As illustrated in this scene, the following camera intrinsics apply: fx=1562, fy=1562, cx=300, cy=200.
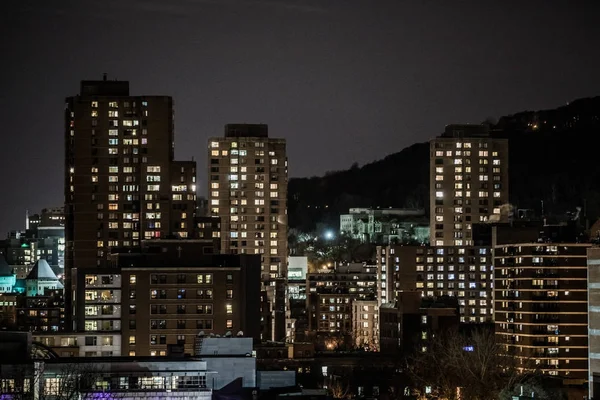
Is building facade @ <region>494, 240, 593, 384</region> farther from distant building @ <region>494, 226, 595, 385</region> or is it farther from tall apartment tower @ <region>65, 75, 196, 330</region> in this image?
tall apartment tower @ <region>65, 75, 196, 330</region>

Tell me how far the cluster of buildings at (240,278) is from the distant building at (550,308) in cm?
12

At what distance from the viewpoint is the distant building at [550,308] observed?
4663 inches

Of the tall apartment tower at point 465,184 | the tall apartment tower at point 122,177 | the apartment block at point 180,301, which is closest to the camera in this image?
the apartment block at point 180,301

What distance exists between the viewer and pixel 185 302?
103m

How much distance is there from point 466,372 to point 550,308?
73.1 feet

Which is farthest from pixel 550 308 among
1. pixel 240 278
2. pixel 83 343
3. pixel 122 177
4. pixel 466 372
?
pixel 122 177

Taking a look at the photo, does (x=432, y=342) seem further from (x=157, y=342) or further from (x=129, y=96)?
(x=129, y=96)

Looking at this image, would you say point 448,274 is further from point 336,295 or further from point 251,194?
point 251,194

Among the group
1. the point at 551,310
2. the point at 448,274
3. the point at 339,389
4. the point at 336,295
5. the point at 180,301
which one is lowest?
the point at 339,389

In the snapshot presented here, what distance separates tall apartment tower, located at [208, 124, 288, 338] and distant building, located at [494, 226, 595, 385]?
65433 mm

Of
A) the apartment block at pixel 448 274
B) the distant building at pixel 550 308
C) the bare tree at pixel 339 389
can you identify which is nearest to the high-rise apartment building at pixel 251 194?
the apartment block at pixel 448 274

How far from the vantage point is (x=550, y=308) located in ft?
395

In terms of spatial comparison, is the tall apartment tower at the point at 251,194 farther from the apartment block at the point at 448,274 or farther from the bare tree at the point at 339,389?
the bare tree at the point at 339,389

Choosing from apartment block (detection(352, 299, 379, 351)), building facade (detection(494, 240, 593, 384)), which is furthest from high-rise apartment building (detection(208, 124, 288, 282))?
building facade (detection(494, 240, 593, 384))
